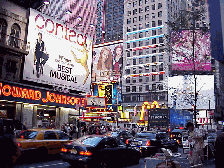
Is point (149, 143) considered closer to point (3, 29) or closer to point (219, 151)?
point (219, 151)

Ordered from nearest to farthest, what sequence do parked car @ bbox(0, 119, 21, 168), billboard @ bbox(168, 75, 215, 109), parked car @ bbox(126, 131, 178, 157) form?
parked car @ bbox(0, 119, 21, 168), parked car @ bbox(126, 131, 178, 157), billboard @ bbox(168, 75, 215, 109)

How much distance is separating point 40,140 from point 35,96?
16378 millimetres

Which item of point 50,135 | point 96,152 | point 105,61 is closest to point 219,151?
point 96,152

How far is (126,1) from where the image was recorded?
94438 mm

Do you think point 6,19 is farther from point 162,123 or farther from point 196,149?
point 196,149

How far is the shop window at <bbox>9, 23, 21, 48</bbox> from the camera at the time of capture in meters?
26.3

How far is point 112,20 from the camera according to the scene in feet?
420

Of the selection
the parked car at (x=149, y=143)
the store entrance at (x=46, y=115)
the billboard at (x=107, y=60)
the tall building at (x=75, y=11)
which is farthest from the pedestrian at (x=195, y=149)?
the tall building at (x=75, y=11)

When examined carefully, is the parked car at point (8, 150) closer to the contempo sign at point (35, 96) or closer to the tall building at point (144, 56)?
the contempo sign at point (35, 96)

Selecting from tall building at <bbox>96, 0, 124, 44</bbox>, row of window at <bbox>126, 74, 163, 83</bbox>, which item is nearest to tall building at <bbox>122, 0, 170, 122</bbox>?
row of window at <bbox>126, 74, 163, 83</bbox>

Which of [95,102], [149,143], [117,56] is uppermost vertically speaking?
[117,56]

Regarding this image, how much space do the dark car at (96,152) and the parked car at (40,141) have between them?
69.7 inches

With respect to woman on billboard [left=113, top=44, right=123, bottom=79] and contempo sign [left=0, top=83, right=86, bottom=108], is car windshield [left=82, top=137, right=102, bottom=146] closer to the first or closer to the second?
contempo sign [left=0, top=83, right=86, bottom=108]

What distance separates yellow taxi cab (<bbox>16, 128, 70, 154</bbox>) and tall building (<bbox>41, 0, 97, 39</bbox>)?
76063 mm
